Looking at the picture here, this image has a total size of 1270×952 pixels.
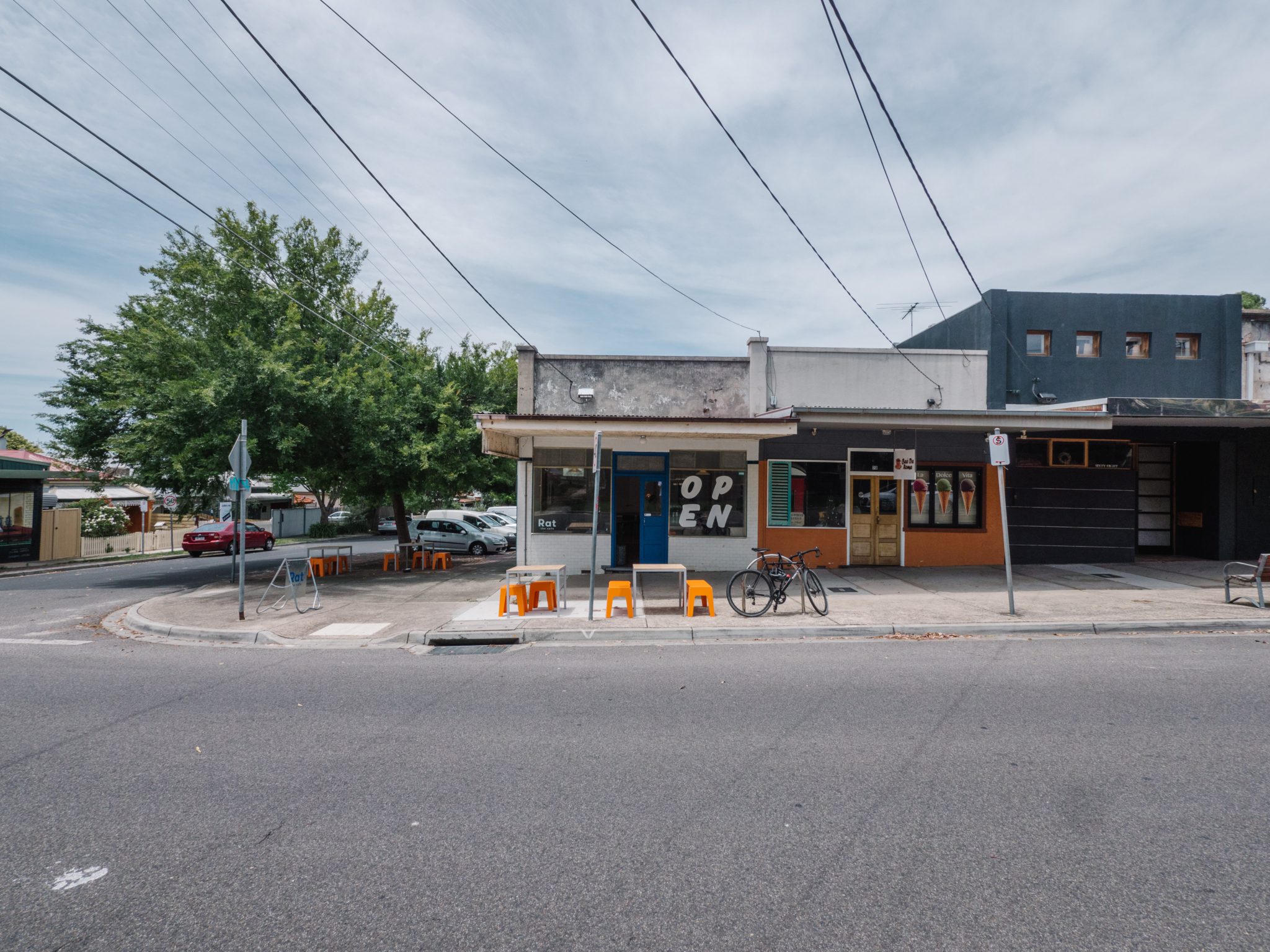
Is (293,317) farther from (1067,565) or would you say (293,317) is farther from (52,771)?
(1067,565)

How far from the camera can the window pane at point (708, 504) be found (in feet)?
48.4

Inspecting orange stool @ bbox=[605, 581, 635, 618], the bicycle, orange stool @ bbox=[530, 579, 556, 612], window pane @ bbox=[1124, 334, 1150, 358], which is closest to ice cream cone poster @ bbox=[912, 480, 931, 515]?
the bicycle

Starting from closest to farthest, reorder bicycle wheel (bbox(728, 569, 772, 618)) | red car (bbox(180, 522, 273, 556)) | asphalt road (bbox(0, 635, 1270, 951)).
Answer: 1. asphalt road (bbox(0, 635, 1270, 951))
2. bicycle wheel (bbox(728, 569, 772, 618))
3. red car (bbox(180, 522, 273, 556))

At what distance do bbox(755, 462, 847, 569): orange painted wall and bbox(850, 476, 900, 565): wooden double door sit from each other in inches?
13.8

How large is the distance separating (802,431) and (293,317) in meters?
13.2

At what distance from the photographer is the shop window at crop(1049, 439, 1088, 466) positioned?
15.2 metres

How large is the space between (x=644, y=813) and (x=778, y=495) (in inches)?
464

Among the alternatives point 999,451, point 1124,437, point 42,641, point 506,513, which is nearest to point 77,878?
point 42,641

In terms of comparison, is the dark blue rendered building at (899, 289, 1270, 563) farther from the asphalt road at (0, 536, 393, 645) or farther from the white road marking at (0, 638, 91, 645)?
the asphalt road at (0, 536, 393, 645)

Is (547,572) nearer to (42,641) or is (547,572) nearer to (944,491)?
(42,641)

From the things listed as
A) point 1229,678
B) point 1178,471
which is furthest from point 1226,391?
point 1229,678

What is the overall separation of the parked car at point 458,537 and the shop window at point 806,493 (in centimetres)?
1240

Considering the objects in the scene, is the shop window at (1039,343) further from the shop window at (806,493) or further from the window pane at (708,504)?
the window pane at (708,504)

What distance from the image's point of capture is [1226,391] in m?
17.3
